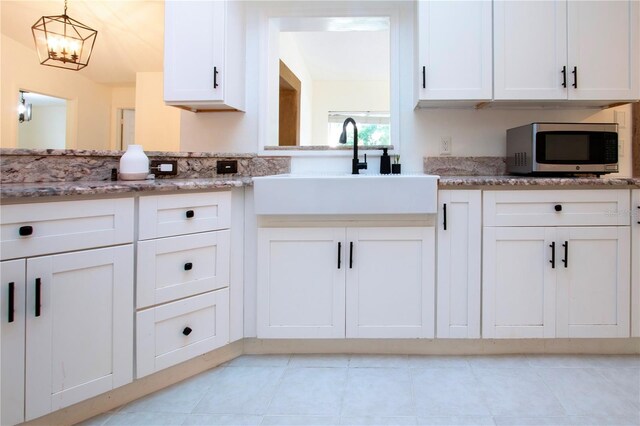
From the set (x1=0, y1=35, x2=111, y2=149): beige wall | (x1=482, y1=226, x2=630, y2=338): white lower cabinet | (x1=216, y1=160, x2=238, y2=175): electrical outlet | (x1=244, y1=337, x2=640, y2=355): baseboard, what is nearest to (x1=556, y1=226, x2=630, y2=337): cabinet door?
(x1=482, y1=226, x2=630, y2=338): white lower cabinet

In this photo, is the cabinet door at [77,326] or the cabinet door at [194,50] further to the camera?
the cabinet door at [194,50]

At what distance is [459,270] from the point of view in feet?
5.98

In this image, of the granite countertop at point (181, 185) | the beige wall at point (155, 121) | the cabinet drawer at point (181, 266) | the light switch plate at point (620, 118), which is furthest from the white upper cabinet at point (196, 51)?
the beige wall at point (155, 121)

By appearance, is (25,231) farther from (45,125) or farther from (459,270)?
(45,125)

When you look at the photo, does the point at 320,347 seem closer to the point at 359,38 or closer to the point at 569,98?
the point at 569,98

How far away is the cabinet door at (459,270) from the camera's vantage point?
1.81m

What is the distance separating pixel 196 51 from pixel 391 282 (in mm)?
1589

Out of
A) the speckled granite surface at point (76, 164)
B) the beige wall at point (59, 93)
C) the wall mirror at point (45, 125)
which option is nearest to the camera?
the speckled granite surface at point (76, 164)

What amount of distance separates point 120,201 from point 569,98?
7.28 ft

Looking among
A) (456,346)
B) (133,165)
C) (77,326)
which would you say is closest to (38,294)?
(77,326)

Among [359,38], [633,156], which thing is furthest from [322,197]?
[359,38]

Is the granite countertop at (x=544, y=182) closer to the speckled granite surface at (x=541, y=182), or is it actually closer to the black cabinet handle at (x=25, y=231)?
the speckled granite surface at (x=541, y=182)

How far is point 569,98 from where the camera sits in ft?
6.55

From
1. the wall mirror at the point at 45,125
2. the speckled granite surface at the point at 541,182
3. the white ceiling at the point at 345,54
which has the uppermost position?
the white ceiling at the point at 345,54
